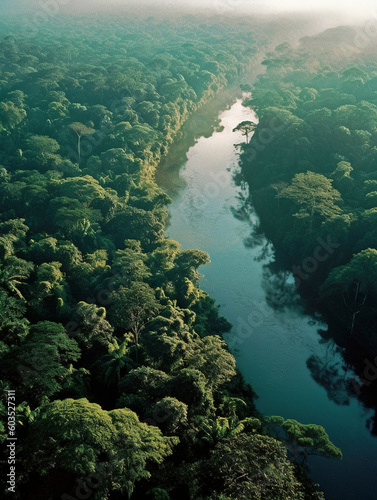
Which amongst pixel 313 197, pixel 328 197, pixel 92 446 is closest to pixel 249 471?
→ pixel 92 446

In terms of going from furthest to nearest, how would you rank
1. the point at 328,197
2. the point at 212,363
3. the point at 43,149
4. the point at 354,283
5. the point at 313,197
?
the point at 43,149 → the point at 328,197 → the point at 313,197 → the point at 354,283 → the point at 212,363

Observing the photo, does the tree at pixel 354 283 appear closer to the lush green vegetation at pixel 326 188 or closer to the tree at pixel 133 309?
the lush green vegetation at pixel 326 188

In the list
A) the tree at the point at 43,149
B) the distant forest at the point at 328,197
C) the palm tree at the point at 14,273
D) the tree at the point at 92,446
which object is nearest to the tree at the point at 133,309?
the palm tree at the point at 14,273

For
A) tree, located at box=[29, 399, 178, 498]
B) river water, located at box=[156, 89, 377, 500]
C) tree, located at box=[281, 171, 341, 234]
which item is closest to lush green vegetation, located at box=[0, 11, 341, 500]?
tree, located at box=[29, 399, 178, 498]

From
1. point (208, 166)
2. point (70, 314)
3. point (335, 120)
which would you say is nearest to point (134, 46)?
point (208, 166)

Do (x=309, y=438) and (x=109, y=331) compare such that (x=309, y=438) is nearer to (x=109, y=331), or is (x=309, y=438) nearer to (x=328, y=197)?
(x=109, y=331)
